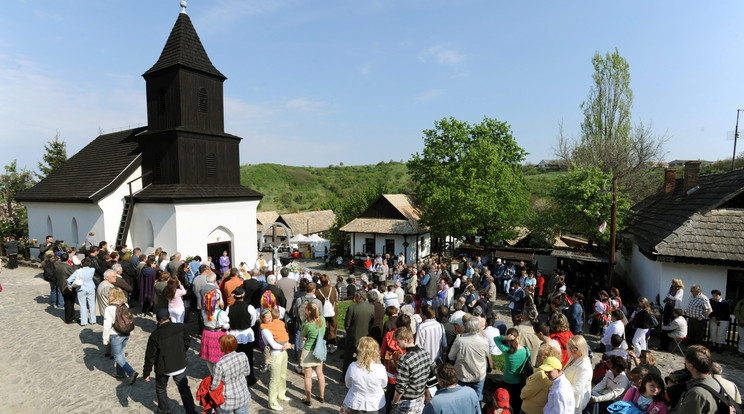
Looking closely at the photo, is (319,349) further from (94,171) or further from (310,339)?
(94,171)

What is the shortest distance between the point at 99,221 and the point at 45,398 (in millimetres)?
14317

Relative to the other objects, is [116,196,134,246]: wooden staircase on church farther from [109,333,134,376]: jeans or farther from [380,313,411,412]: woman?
[380,313,411,412]: woman

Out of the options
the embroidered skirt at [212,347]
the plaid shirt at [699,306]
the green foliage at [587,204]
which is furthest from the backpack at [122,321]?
the green foliage at [587,204]

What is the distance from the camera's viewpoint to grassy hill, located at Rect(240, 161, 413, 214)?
8519cm

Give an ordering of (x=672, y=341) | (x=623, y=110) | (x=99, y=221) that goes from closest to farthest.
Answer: (x=672, y=341)
(x=99, y=221)
(x=623, y=110)

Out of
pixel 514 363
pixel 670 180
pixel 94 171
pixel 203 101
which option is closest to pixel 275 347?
pixel 514 363

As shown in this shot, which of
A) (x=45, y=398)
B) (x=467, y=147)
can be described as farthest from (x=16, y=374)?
(x=467, y=147)

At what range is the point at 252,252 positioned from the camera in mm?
20656

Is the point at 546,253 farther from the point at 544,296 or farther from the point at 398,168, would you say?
the point at 398,168

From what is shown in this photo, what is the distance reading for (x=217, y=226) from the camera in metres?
18.8

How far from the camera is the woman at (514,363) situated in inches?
224

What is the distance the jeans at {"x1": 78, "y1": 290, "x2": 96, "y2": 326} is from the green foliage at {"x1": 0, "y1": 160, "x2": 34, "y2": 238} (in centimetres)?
2091

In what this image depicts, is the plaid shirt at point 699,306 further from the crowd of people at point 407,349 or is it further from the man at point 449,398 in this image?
the man at point 449,398

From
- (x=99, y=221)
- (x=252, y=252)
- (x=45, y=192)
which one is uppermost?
(x=45, y=192)
